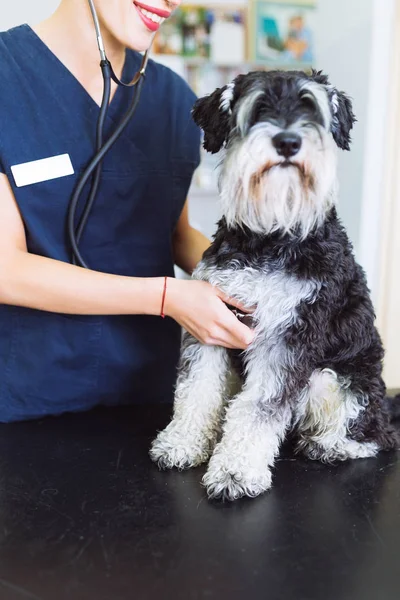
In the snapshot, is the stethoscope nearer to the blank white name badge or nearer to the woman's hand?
the blank white name badge

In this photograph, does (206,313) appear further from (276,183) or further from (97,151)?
(97,151)

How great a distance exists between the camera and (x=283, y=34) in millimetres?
3830

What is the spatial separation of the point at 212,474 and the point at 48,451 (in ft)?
1.21

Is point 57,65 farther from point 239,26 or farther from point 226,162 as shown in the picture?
point 239,26

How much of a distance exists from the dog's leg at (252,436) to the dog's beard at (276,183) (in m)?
0.28

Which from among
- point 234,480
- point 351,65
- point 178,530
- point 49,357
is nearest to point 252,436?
point 234,480

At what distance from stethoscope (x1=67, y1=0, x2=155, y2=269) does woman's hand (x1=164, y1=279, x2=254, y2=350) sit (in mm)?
257

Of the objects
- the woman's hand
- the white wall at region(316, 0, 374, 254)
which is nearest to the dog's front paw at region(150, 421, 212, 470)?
the woman's hand

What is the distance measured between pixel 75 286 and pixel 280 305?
0.42 meters

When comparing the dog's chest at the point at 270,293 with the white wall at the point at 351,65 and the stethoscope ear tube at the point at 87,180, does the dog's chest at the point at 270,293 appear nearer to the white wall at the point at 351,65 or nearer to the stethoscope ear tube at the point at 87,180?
the stethoscope ear tube at the point at 87,180

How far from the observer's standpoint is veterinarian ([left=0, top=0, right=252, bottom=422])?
1.24 meters

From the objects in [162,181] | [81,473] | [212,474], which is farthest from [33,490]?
[162,181]

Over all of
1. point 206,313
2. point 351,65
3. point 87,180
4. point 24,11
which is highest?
point 24,11

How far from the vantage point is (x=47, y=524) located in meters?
0.99
